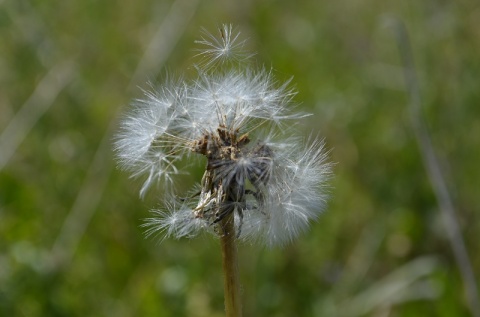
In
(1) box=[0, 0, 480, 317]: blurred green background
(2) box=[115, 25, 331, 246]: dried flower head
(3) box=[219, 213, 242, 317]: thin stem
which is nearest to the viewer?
(3) box=[219, 213, 242, 317]: thin stem

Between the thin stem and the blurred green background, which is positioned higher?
the blurred green background

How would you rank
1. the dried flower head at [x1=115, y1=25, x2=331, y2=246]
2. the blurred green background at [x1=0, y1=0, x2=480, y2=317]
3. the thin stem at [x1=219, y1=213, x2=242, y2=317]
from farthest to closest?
1. the blurred green background at [x1=0, y1=0, x2=480, y2=317]
2. the dried flower head at [x1=115, y1=25, x2=331, y2=246]
3. the thin stem at [x1=219, y1=213, x2=242, y2=317]

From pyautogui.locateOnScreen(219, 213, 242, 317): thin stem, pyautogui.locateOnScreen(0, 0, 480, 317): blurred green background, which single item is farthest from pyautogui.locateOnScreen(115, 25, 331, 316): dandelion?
pyautogui.locateOnScreen(0, 0, 480, 317): blurred green background

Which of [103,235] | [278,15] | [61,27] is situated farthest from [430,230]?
[61,27]

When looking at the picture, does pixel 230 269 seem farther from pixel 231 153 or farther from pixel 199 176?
pixel 199 176

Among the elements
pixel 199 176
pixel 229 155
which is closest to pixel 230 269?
pixel 229 155

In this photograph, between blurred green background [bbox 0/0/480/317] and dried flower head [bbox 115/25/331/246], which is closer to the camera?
dried flower head [bbox 115/25/331/246]

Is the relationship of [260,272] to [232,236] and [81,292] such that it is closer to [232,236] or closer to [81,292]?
[81,292]

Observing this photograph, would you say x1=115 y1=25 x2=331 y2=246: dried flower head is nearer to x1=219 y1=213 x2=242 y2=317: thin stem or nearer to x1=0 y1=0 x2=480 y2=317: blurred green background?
x1=219 y1=213 x2=242 y2=317: thin stem
